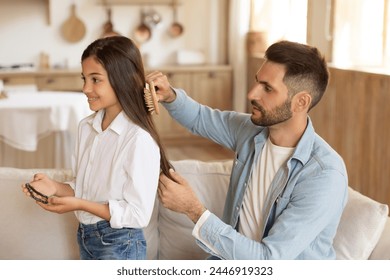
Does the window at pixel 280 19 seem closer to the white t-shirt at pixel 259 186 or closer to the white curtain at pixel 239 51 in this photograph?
the white curtain at pixel 239 51

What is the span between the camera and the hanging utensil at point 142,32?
20.5 ft

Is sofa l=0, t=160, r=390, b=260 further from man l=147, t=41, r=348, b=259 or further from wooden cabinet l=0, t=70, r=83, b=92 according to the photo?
wooden cabinet l=0, t=70, r=83, b=92

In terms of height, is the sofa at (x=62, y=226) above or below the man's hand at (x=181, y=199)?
below

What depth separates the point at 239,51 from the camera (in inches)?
236

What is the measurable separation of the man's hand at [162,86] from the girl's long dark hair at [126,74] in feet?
0.20

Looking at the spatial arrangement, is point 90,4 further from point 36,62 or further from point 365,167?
point 365,167

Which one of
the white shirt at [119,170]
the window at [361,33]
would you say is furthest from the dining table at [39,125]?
the white shirt at [119,170]

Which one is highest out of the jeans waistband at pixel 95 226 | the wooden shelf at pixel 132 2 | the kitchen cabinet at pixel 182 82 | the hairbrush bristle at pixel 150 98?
the wooden shelf at pixel 132 2

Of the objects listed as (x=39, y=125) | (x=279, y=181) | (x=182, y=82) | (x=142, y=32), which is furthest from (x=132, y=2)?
(x=279, y=181)

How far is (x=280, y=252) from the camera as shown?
142 centimetres

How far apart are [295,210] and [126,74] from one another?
54 cm

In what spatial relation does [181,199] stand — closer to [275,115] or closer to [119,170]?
[119,170]

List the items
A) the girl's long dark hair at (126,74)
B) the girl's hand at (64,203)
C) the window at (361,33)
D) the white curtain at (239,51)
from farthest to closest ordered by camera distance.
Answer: the white curtain at (239,51), the window at (361,33), the girl's long dark hair at (126,74), the girl's hand at (64,203)

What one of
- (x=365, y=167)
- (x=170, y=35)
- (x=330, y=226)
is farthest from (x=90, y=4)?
(x=330, y=226)
